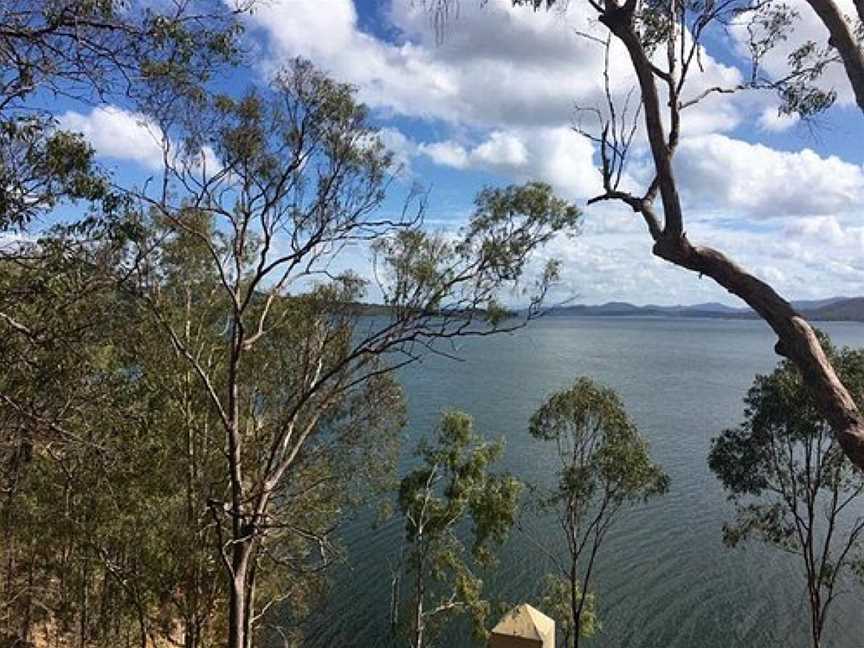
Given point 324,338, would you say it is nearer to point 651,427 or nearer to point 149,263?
point 149,263

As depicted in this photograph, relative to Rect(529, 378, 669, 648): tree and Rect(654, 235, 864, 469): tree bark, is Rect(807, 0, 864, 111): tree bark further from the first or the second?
Rect(529, 378, 669, 648): tree

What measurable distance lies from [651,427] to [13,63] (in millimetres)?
38588

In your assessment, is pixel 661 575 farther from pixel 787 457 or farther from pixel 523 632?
pixel 523 632

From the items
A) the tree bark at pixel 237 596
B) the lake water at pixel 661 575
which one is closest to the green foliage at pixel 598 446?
the lake water at pixel 661 575

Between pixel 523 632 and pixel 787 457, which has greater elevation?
pixel 787 457

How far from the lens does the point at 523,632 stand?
905 centimetres

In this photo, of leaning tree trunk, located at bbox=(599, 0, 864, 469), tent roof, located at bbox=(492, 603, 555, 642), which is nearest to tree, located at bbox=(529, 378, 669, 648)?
tent roof, located at bbox=(492, 603, 555, 642)

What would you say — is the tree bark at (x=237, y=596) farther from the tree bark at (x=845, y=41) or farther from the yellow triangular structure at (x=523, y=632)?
the tree bark at (x=845, y=41)

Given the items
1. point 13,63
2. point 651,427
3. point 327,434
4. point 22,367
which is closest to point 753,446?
point 327,434

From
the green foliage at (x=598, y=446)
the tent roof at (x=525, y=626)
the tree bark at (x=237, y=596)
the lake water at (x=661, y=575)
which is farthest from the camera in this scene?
the lake water at (x=661, y=575)

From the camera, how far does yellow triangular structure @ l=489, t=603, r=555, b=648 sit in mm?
8953

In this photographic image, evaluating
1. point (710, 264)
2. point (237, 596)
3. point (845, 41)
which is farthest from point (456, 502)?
point (845, 41)

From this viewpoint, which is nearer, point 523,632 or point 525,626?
point 523,632

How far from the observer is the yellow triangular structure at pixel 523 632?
8953 mm
